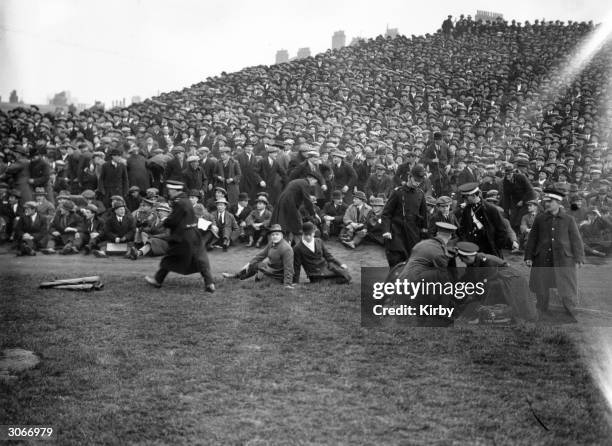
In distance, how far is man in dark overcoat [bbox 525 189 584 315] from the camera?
23.1 feet

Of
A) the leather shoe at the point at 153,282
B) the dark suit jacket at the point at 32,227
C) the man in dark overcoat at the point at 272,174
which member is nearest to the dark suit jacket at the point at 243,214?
the man in dark overcoat at the point at 272,174

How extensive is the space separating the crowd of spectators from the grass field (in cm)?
290

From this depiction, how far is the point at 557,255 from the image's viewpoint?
708 centimetres

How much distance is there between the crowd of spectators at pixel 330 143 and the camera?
1060 centimetres

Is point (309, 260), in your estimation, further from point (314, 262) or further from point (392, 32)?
point (392, 32)

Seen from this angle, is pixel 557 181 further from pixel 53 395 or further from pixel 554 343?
pixel 53 395

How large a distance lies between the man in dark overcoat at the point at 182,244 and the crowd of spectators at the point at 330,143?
205 centimetres

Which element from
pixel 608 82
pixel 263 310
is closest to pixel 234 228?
pixel 263 310

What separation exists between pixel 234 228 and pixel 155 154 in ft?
8.78

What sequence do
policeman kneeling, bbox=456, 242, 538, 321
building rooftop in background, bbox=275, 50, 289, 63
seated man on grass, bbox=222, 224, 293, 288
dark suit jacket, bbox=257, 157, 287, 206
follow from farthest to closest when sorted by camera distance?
building rooftop in background, bbox=275, 50, 289, 63 → dark suit jacket, bbox=257, 157, 287, 206 → seated man on grass, bbox=222, 224, 293, 288 → policeman kneeling, bbox=456, 242, 538, 321

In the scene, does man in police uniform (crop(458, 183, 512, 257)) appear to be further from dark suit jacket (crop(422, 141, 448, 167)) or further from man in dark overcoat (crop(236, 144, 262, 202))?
man in dark overcoat (crop(236, 144, 262, 202))

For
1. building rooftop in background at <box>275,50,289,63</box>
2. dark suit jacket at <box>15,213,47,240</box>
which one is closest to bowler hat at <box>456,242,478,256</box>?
dark suit jacket at <box>15,213,47,240</box>

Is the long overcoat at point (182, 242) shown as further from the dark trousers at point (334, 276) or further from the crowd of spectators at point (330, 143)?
the crowd of spectators at point (330, 143)

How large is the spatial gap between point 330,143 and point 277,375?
765 centimetres
